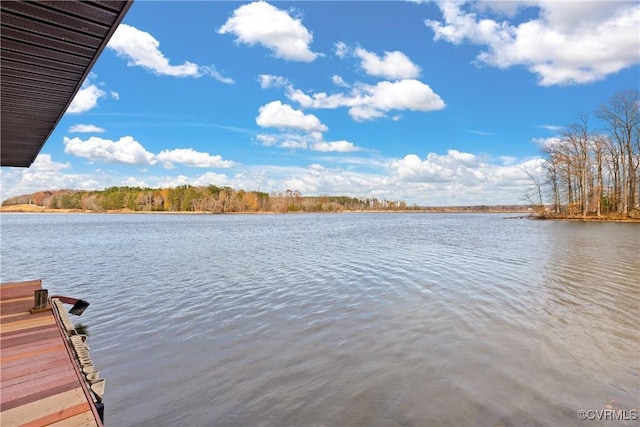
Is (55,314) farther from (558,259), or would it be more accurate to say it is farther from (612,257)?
(612,257)

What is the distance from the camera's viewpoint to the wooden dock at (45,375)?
3.38m

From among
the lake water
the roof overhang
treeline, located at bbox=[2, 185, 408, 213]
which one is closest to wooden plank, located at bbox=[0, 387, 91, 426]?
the lake water

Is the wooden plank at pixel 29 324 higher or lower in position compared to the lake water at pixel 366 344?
higher

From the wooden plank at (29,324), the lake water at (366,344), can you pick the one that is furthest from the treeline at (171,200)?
the wooden plank at (29,324)

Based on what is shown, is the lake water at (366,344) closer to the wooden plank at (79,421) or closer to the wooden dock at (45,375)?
the wooden dock at (45,375)

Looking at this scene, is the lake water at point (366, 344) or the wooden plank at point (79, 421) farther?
Result: the lake water at point (366, 344)

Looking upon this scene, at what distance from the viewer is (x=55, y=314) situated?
7020mm

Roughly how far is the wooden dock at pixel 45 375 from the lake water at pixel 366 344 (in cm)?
68

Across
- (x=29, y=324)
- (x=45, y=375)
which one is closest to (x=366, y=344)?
(x=45, y=375)

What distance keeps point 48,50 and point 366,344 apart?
6.68 metres

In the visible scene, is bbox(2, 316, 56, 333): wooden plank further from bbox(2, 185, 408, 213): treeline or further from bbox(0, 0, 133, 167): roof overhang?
bbox(2, 185, 408, 213): treeline

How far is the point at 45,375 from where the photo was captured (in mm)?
4270

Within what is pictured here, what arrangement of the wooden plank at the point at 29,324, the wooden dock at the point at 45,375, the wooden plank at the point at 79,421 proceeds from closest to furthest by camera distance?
the wooden plank at the point at 79,421 → the wooden dock at the point at 45,375 → the wooden plank at the point at 29,324

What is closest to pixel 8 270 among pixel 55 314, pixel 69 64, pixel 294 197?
pixel 55 314
